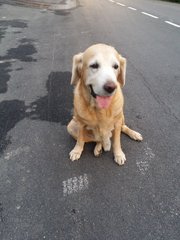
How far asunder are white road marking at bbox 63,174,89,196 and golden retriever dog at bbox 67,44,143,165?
33 centimetres

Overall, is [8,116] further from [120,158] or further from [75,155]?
[120,158]

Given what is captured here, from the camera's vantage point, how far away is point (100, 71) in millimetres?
2738

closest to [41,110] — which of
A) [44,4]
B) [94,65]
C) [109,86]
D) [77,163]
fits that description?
[77,163]

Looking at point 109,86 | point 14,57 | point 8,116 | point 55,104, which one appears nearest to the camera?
point 109,86

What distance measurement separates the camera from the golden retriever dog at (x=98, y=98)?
276cm

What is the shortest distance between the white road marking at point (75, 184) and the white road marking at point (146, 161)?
63 centimetres

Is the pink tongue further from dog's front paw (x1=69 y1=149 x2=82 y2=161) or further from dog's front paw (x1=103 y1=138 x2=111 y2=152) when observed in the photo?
dog's front paw (x1=69 y1=149 x2=82 y2=161)

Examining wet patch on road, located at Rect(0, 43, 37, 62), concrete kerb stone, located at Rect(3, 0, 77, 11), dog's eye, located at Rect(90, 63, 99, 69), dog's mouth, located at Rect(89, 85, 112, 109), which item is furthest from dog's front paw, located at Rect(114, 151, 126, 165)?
concrete kerb stone, located at Rect(3, 0, 77, 11)

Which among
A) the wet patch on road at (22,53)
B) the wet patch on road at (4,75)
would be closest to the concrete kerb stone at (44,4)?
the wet patch on road at (22,53)

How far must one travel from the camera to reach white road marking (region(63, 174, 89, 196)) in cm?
304

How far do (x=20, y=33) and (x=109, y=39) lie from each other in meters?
2.67

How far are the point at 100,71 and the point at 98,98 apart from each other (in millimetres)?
282

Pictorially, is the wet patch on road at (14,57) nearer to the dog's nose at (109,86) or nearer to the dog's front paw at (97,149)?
the dog's front paw at (97,149)

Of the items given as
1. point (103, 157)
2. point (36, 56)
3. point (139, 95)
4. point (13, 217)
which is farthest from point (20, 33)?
point (13, 217)
